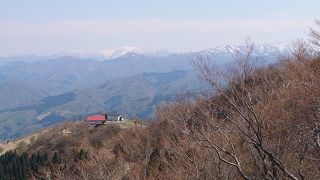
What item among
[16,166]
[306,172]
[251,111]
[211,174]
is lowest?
[16,166]

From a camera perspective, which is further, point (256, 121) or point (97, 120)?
point (97, 120)

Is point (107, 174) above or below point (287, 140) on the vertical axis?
below

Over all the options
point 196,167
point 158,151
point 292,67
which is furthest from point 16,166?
point 292,67

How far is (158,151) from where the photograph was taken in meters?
33.0

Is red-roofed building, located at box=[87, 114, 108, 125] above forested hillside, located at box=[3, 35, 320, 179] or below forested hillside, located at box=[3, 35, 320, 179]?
below

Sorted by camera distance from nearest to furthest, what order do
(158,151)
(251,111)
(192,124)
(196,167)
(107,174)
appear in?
(251,111)
(192,124)
(196,167)
(107,174)
(158,151)

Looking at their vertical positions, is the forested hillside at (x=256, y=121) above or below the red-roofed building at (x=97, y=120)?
above

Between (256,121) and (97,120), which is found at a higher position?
(256,121)

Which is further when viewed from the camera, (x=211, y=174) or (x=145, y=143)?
(x=145, y=143)

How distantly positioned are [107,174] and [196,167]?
12.5m

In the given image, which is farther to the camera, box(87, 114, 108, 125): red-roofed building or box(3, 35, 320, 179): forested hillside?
box(87, 114, 108, 125): red-roofed building

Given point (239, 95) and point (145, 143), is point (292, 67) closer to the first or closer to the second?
point (239, 95)

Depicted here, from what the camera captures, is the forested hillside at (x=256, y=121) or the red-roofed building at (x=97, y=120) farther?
the red-roofed building at (x=97, y=120)

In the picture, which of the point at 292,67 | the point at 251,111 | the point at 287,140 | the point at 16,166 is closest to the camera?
the point at 251,111
